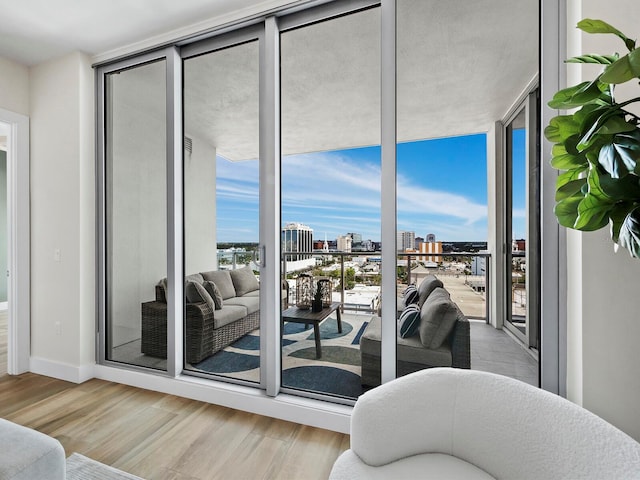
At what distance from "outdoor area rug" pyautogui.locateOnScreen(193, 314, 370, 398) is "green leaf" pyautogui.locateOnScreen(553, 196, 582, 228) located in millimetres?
1278

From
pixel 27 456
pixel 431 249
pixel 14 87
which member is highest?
pixel 14 87

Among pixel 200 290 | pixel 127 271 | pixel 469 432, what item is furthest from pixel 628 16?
pixel 127 271

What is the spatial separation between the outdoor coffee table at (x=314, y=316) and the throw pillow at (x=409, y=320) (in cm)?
43

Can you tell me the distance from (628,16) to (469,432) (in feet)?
5.93

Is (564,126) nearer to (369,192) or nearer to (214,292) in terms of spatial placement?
(369,192)

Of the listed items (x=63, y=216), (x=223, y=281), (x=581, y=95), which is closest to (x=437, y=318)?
(x=581, y=95)

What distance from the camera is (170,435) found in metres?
2.01

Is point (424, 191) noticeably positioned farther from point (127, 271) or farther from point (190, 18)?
point (127, 271)

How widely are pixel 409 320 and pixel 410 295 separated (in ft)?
0.50

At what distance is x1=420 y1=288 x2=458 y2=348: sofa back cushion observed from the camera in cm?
191

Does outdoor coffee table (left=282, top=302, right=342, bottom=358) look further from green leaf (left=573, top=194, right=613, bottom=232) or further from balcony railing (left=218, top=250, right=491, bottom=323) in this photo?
green leaf (left=573, top=194, right=613, bottom=232)

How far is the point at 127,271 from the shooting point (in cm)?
282

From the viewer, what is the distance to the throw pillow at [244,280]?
7.77 feet

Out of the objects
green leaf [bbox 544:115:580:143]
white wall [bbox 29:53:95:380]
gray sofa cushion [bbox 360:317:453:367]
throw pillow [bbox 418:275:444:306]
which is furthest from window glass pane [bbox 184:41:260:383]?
green leaf [bbox 544:115:580:143]
